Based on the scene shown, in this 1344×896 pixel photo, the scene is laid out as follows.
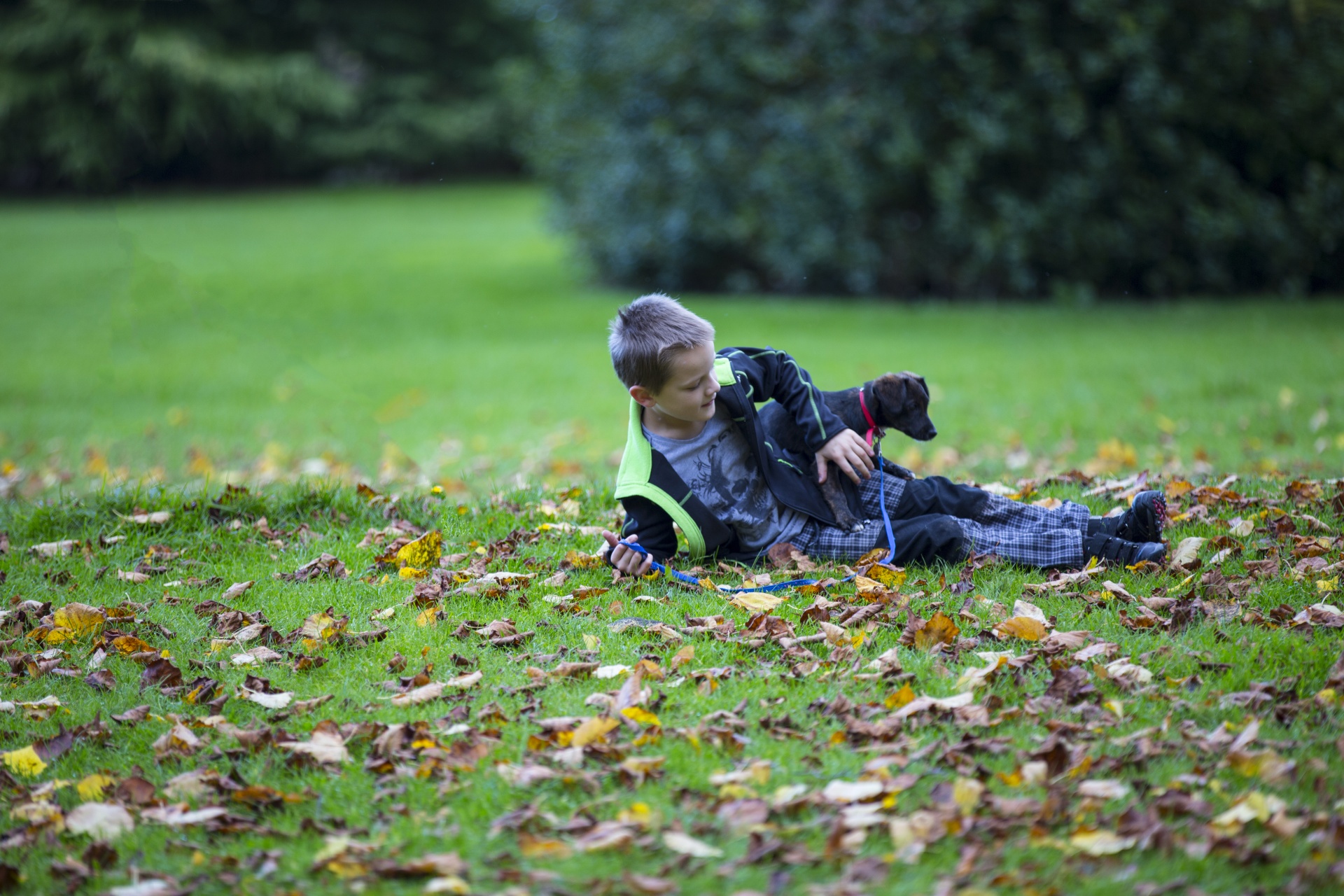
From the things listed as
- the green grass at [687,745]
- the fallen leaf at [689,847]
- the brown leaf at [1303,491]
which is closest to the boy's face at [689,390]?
the green grass at [687,745]

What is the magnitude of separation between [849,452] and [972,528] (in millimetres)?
591

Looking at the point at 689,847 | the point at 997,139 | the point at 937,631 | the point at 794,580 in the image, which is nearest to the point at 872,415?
the point at 794,580

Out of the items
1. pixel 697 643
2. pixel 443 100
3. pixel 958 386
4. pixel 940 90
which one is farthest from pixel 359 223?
pixel 697 643

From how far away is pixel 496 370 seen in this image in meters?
13.0

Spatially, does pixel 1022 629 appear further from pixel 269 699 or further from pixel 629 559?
pixel 269 699

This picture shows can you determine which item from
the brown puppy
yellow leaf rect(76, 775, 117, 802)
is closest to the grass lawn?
yellow leaf rect(76, 775, 117, 802)

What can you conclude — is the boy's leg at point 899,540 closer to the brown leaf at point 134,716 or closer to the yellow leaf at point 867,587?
the yellow leaf at point 867,587

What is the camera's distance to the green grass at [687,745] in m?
2.61

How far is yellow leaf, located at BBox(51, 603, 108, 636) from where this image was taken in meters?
4.10

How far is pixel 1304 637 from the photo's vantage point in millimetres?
3516

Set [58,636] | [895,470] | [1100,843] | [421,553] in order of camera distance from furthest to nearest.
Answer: [421,553]
[895,470]
[58,636]
[1100,843]

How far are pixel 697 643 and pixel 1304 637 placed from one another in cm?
190

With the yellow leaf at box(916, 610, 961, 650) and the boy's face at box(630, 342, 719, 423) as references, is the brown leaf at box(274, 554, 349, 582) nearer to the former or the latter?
the boy's face at box(630, 342, 719, 423)

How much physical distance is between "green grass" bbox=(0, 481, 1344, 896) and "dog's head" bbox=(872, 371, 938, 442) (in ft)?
1.82
